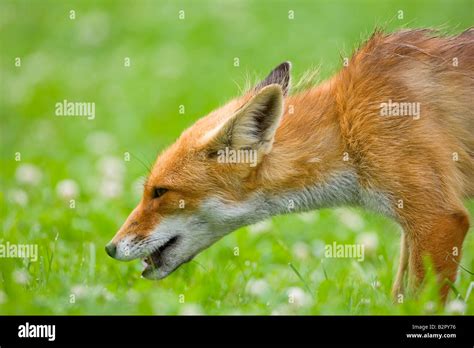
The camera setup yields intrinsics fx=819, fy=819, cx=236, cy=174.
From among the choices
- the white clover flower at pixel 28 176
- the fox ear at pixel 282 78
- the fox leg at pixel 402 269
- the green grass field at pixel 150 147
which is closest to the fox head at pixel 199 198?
the green grass field at pixel 150 147

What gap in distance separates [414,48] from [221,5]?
1198 cm

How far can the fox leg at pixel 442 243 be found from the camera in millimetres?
7504

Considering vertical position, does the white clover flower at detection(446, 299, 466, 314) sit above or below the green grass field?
below

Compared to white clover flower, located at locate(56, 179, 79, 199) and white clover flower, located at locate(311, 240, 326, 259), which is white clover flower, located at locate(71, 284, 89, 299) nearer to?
white clover flower, located at locate(56, 179, 79, 199)

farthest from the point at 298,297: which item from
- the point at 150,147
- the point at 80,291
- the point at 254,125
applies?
the point at 150,147

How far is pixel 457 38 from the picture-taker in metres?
8.62

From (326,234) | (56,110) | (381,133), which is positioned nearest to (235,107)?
(381,133)

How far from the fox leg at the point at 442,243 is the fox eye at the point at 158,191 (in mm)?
2505

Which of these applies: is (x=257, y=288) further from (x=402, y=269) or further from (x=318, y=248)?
(x=318, y=248)

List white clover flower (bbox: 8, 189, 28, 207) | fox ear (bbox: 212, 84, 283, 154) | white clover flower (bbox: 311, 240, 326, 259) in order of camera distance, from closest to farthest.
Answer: fox ear (bbox: 212, 84, 283, 154), white clover flower (bbox: 311, 240, 326, 259), white clover flower (bbox: 8, 189, 28, 207)

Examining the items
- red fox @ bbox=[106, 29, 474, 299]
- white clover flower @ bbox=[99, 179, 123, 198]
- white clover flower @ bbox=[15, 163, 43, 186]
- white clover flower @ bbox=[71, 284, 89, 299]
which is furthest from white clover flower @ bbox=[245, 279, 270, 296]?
white clover flower @ bbox=[15, 163, 43, 186]

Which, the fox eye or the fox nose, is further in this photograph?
the fox eye

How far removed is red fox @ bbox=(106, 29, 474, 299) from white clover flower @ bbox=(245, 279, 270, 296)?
0.60 metres

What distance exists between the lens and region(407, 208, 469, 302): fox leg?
7.50 metres
